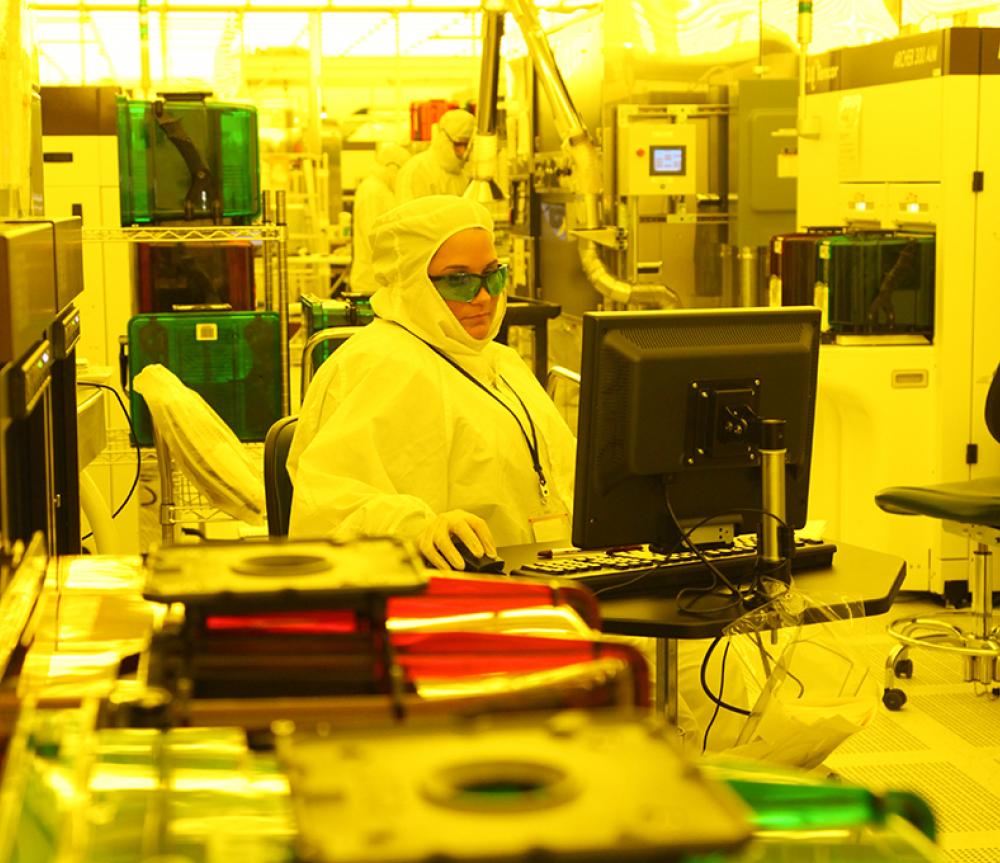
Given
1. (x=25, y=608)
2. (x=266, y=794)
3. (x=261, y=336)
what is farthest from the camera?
(x=261, y=336)

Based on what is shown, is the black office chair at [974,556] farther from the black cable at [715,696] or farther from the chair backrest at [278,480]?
the chair backrest at [278,480]

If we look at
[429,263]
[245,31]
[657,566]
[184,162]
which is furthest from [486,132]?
[245,31]

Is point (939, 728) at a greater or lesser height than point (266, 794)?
lesser

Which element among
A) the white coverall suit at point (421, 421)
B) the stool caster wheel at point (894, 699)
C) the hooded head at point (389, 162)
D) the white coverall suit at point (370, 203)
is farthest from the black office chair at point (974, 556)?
the hooded head at point (389, 162)

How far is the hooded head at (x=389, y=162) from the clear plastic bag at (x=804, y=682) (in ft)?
26.5

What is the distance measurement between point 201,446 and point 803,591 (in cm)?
214

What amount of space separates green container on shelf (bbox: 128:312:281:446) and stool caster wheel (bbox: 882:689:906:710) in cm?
208

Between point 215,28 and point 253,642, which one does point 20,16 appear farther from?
point 215,28

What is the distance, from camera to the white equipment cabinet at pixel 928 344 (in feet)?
16.4

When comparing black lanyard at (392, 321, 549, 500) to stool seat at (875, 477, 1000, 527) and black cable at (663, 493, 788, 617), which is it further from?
stool seat at (875, 477, 1000, 527)

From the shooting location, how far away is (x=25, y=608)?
1.17 m

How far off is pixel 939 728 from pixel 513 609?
3.17 m

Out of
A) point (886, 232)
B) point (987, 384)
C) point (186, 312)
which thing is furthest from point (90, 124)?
point (987, 384)

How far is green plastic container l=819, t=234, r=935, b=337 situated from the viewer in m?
5.12
